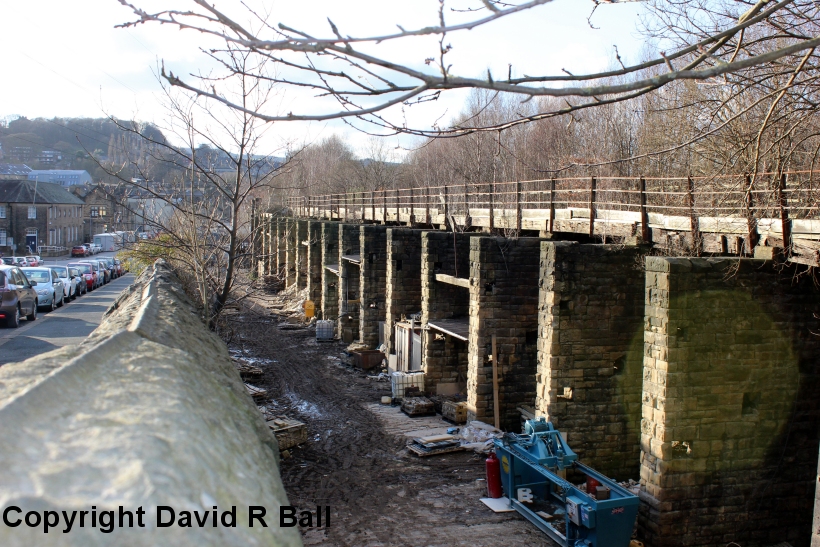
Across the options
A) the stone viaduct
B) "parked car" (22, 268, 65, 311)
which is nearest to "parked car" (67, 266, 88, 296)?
"parked car" (22, 268, 65, 311)

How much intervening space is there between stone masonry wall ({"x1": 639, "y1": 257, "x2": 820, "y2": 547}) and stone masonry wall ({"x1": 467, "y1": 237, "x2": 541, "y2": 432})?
5.01 m

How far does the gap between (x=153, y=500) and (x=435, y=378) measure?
53.0ft

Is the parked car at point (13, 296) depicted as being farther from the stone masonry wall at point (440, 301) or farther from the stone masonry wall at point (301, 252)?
the stone masonry wall at point (301, 252)

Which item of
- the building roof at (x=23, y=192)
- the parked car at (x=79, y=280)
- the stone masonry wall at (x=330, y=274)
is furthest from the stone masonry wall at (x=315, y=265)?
the building roof at (x=23, y=192)

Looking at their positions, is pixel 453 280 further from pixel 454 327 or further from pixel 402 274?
pixel 402 274

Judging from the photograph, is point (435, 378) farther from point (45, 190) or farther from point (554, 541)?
point (45, 190)

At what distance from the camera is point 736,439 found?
31.3 ft

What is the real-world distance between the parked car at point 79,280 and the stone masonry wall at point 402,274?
751 inches

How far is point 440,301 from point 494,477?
740cm

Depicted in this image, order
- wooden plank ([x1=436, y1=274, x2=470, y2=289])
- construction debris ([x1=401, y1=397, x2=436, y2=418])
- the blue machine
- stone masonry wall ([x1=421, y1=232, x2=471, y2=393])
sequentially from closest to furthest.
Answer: the blue machine
wooden plank ([x1=436, y1=274, x2=470, y2=289])
construction debris ([x1=401, y1=397, x2=436, y2=418])
stone masonry wall ([x1=421, y1=232, x2=471, y2=393])

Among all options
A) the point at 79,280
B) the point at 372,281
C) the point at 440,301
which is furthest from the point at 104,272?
the point at 440,301

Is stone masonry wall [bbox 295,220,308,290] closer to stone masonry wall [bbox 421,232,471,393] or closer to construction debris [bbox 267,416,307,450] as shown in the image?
stone masonry wall [bbox 421,232,471,393]

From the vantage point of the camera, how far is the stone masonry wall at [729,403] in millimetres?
9352

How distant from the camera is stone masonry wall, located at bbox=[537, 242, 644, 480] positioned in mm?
11953
